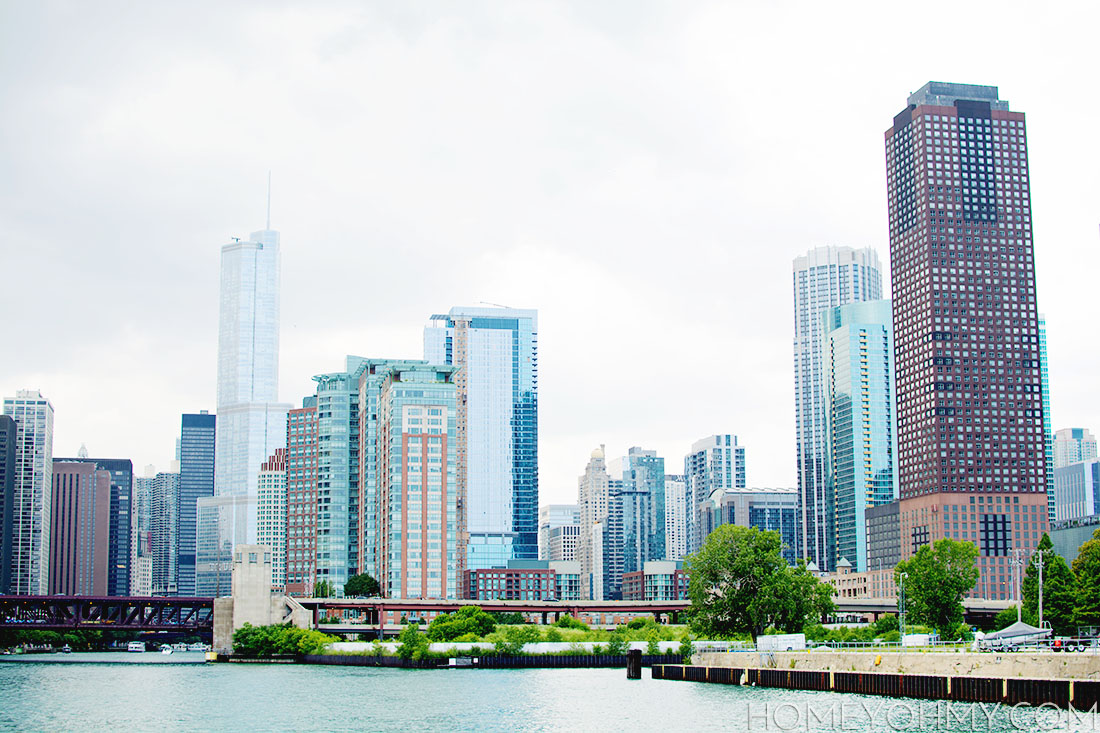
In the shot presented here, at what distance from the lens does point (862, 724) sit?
8494 centimetres

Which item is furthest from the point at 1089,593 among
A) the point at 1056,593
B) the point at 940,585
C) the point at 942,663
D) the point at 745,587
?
the point at 942,663

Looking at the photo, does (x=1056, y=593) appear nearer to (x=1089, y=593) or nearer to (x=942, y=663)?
(x=1089, y=593)

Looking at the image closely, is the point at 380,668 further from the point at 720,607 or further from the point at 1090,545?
the point at 1090,545

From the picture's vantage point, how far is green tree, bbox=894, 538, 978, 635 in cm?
17012

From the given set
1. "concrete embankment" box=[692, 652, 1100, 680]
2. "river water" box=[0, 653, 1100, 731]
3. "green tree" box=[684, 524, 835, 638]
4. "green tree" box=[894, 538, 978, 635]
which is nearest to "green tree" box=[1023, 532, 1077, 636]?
"green tree" box=[894, 538, 978, 635]

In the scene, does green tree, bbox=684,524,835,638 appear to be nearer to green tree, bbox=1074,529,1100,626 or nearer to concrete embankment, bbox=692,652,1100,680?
concrete embankment, bbox=692,652,1100,680

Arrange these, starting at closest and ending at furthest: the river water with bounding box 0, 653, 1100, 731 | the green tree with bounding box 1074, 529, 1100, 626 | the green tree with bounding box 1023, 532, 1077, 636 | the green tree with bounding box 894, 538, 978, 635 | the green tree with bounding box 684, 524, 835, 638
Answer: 1. the river water with bounding box 0, 653, 1100, 731
2. the green tree with bounding box 1074, 529, 1100, 626
3. the green tree with bounding box 1023, 532, 1077, 636
4. the green tree with bounding box 684, 524, 835, 638
5. the green tree with bounding box 894, 538, 978, 635

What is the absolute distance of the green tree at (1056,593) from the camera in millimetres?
147875

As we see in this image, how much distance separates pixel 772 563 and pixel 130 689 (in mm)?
75464

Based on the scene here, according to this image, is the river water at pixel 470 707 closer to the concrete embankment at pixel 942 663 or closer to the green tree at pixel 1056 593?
the concrete embankment at pixel 942 663

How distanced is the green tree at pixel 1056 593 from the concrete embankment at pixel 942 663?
41.4 metres

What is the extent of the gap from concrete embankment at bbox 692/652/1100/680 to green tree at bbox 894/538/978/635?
49.2 m

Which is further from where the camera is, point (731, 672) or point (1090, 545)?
point (1090, 545)

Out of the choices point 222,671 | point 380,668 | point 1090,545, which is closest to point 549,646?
point 380,668
